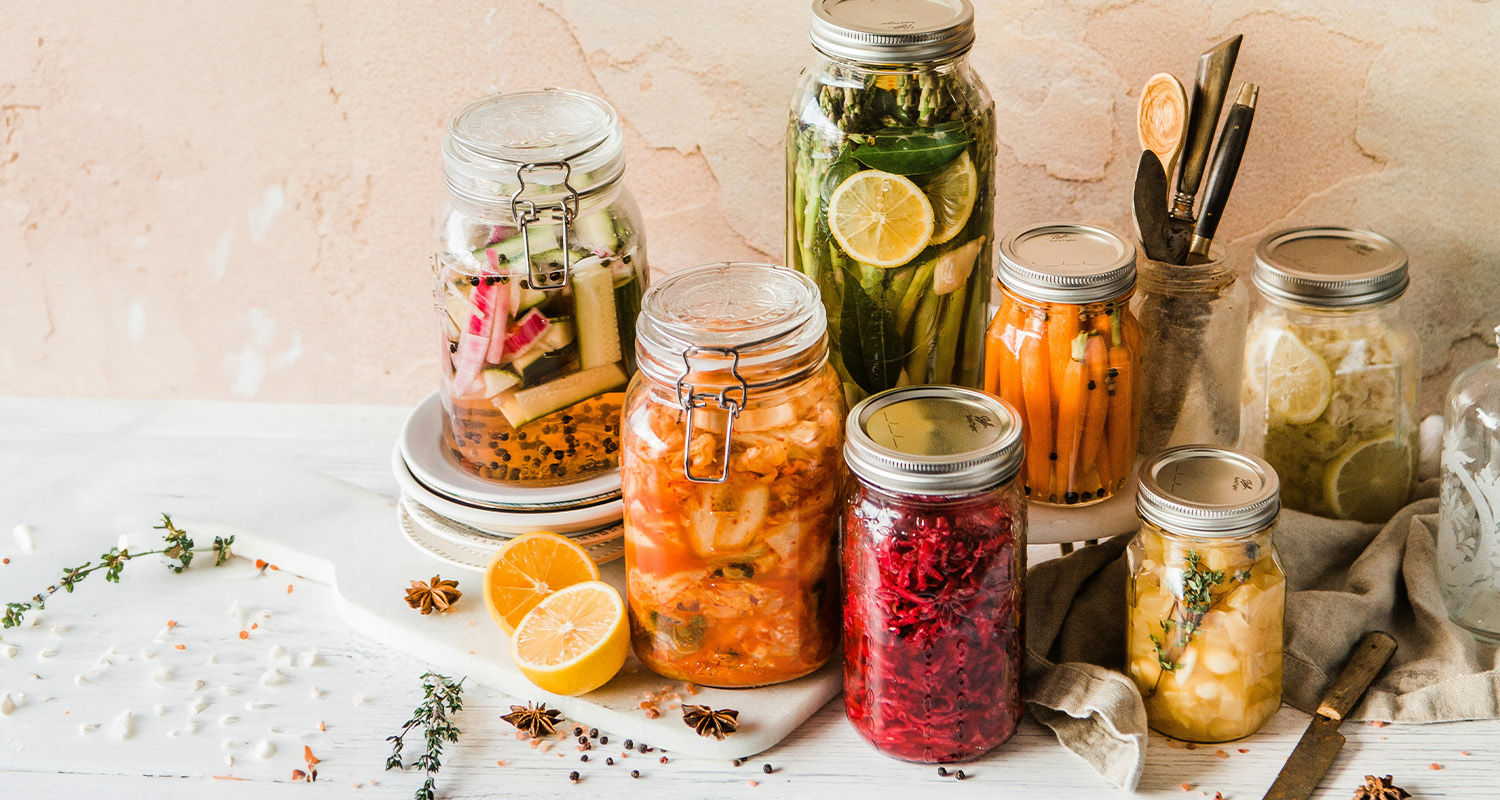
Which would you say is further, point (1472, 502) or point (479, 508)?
point (479, 508)

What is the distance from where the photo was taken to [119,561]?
136 cm

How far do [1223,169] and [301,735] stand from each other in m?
0.95

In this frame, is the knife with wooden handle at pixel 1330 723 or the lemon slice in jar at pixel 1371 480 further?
the lemon slice in jar at pixel 1371 480

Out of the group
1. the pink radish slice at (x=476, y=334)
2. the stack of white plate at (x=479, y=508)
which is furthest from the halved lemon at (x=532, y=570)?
the pink radish slice at (x=476, y=334)

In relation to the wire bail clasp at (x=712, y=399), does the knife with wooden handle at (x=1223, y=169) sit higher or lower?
higher

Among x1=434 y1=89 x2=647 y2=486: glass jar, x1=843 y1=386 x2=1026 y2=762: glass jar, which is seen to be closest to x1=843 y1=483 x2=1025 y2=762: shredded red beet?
x1=843 y1=386 x2=1026 y2=762: glass jar

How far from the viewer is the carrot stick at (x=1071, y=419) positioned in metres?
1.12

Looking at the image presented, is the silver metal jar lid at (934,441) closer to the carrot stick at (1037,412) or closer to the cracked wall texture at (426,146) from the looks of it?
the carrot stick at (1037,412)

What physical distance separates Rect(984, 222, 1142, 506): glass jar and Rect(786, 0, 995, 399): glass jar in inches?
2.1

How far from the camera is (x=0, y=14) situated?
152 cm

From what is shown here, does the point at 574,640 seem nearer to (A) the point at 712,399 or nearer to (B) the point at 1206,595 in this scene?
(A) the point at 712,399

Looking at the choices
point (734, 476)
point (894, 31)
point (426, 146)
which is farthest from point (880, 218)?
point (426, 146)

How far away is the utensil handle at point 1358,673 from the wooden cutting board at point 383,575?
1.34ft

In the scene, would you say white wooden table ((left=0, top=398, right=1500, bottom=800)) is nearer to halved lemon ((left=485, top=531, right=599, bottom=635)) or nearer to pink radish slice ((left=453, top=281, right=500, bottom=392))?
halved lemon ((left=485, top=531, right=599, bottom=635))
